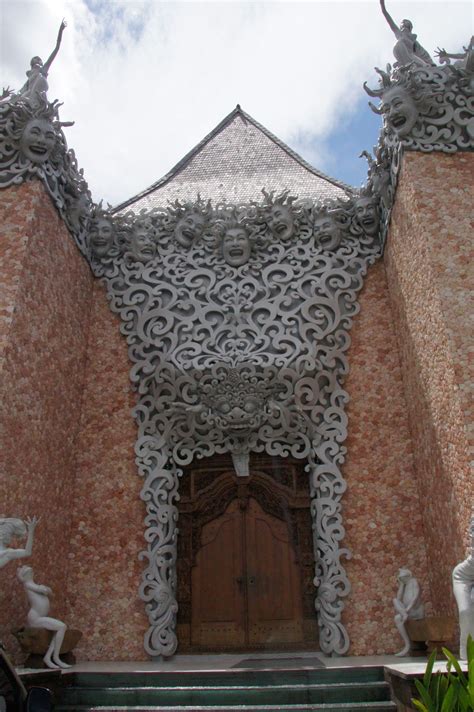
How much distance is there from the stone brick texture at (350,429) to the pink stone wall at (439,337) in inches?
0.5

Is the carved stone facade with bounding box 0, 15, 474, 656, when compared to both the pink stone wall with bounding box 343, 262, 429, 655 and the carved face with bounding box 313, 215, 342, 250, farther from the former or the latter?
the pink stone wall with bounding box 343, 262, 429, 655

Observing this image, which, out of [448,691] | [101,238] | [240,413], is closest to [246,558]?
[240,413]

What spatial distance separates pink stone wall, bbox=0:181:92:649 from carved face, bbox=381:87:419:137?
114 inches

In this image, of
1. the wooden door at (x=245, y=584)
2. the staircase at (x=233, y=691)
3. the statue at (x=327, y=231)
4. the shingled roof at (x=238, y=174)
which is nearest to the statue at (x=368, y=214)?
the statue at (x=327, y=231)

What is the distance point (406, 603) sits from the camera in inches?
181

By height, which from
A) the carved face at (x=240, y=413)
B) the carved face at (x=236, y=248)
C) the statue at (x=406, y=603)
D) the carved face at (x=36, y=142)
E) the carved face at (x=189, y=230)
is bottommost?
the statue at (x=406, y=603)

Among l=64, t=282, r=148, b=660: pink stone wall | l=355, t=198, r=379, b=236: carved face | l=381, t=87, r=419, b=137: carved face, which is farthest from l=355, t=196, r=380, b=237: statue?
l=64, t=282, r=148, b=660: pink stone wall

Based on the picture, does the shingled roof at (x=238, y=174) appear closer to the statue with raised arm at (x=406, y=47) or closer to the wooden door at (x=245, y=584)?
the statue with raised arm at (x=406, y=47)

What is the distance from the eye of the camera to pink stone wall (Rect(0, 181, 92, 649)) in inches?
173

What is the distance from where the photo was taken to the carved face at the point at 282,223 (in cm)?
602

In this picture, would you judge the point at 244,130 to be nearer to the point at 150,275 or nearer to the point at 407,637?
the point at 150,275

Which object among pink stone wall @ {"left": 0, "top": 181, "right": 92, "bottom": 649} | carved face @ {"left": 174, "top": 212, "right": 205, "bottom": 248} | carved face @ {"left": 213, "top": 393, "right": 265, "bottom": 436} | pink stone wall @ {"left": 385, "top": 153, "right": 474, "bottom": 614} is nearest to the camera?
pink stone wall @ {"left": 385, "top": 153, "right": 474, "bottom": 614}

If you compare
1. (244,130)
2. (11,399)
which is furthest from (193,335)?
(244,130)

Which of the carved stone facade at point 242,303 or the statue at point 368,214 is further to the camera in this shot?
the statue at point 368,214
